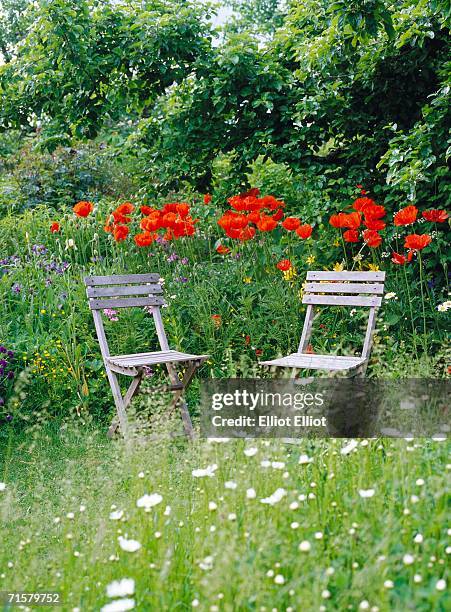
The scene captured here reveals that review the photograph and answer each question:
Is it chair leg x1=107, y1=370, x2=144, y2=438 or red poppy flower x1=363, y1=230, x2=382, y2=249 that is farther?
red poppy flower x1=363, y1=230, x2=382, y2=249

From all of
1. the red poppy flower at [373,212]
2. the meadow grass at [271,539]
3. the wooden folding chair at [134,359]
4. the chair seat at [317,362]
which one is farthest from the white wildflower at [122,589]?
the red poppy flower at [373,212]

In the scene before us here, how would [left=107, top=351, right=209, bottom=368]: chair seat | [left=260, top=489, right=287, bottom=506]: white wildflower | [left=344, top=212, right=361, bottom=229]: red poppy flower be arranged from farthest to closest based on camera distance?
[left=344, top=212, right=361, bottom=229]: red poppy flower < [left=107, top=351, right=209, bottom=368]: chair seat < [left=260, top=489, right=287, bottom=506]: white wildflower

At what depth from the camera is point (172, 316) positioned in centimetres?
515

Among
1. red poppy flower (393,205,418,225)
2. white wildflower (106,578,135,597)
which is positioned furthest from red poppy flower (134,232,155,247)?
white wildflower (106,578,135,597)

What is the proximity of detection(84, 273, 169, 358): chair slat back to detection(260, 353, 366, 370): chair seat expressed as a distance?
2.97 ft

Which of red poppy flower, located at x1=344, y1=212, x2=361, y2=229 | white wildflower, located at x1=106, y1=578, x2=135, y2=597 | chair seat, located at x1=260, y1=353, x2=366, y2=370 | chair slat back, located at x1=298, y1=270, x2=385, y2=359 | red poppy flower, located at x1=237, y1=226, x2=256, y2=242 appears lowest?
chair seat, located at x1=260, y1=353, x2=366, y2=370

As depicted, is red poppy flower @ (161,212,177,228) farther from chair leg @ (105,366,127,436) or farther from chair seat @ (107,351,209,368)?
chair leg @ (105,366,127,436)

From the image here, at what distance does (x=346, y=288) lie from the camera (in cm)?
453

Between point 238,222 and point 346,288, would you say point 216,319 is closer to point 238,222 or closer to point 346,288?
point 238,222

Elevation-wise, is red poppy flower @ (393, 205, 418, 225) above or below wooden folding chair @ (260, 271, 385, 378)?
above

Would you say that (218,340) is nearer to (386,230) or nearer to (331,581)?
(386,230)

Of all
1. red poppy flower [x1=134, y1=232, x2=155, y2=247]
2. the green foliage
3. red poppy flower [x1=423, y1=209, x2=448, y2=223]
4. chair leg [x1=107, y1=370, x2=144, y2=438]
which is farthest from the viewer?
the green foliage

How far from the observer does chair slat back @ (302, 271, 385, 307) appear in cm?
441

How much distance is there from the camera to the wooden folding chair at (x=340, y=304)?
401 cm
